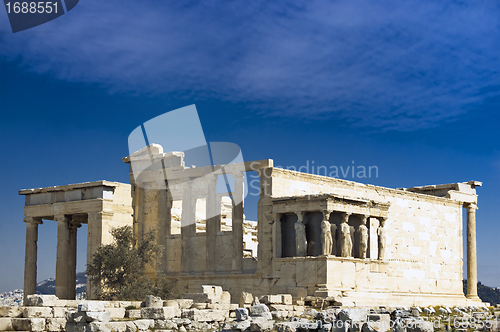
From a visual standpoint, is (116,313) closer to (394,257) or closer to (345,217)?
(345,217)

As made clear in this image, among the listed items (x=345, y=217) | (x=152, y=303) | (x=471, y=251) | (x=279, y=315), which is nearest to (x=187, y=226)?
(x=345, y=217)

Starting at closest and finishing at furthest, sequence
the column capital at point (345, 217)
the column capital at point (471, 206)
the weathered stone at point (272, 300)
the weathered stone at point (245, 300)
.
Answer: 1. the weathered stone at point (245, 300)
2. the weathered stone at point (272, 300)
3. the column capital at point (345, 217)
4. the column capital at point (471, 206)

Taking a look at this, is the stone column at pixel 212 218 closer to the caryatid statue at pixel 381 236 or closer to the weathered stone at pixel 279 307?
the caryatid statue at pixel 381 236

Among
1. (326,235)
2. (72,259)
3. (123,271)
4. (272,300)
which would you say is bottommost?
(272,300)

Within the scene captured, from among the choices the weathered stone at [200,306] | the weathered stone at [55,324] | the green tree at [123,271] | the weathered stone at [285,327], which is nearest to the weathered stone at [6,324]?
the weathered stone at [55,324]

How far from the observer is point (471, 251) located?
103ft

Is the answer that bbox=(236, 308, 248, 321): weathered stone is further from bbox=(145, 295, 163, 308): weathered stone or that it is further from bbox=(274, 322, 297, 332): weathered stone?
bbox=(145, 295, 163, 308): weathered stone

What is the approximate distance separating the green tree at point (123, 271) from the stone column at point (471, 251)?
1255 centimetres

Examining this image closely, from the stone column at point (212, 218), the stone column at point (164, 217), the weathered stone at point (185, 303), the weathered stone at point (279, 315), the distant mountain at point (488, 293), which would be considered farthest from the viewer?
the distant mountain at point (488, 293)

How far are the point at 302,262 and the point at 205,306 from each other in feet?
18.8

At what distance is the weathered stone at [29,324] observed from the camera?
51.9 ft

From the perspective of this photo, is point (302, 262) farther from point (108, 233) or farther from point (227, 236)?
point (108, 233)

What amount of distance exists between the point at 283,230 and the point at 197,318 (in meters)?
8.23

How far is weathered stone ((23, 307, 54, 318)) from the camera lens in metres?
16.6
